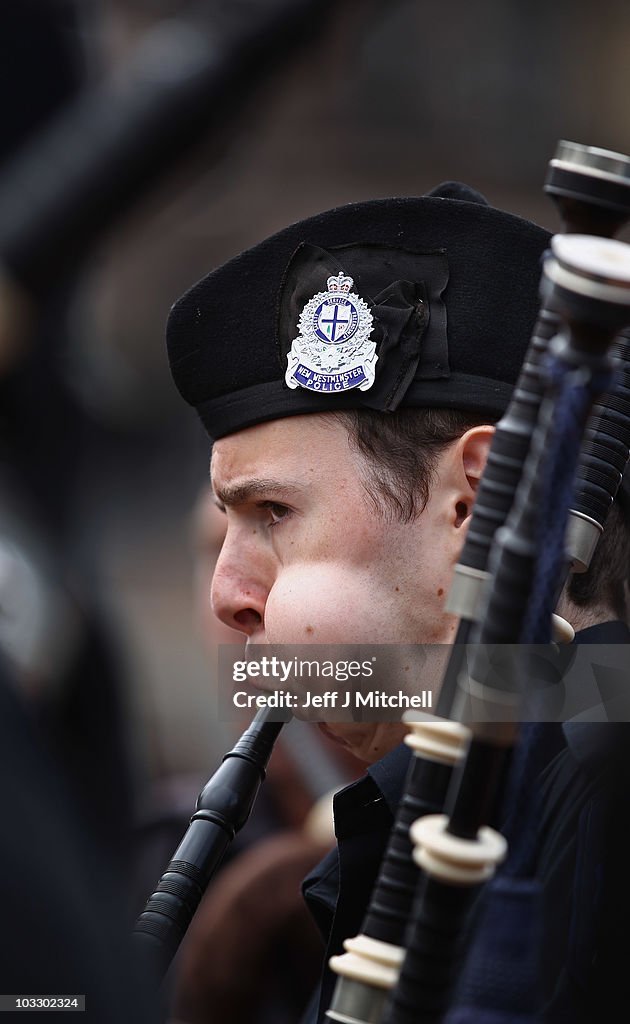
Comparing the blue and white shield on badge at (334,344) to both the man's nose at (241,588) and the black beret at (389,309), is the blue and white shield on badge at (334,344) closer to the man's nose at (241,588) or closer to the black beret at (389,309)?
the black beret at (389,309)

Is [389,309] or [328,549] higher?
[389,309]

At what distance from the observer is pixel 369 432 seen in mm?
1759

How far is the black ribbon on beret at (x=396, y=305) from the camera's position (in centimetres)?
172

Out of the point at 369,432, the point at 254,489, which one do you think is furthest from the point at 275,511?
the point at 369,432

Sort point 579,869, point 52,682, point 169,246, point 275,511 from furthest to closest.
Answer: point 169,246 < point 52,682 < point 275,511 < point 579,869

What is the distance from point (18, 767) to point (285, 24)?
19.4 feet

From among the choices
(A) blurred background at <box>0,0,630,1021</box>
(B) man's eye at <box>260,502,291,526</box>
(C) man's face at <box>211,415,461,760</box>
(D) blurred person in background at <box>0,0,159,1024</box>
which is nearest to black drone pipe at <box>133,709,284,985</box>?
(D) blurred person in background at <box>0,0,159,1024</box>

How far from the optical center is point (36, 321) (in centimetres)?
493

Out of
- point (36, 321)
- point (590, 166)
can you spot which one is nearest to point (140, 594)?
point (36, 321)

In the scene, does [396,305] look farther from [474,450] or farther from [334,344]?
[474,450]

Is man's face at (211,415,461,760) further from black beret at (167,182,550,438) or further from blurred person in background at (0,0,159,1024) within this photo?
blurred person in background at (0,0,159,1024)

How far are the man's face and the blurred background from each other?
0.48 metres

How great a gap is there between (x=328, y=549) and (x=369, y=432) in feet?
0.51

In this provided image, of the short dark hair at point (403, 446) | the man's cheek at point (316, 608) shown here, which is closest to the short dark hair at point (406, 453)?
the short dark hair at point (403, 446)
